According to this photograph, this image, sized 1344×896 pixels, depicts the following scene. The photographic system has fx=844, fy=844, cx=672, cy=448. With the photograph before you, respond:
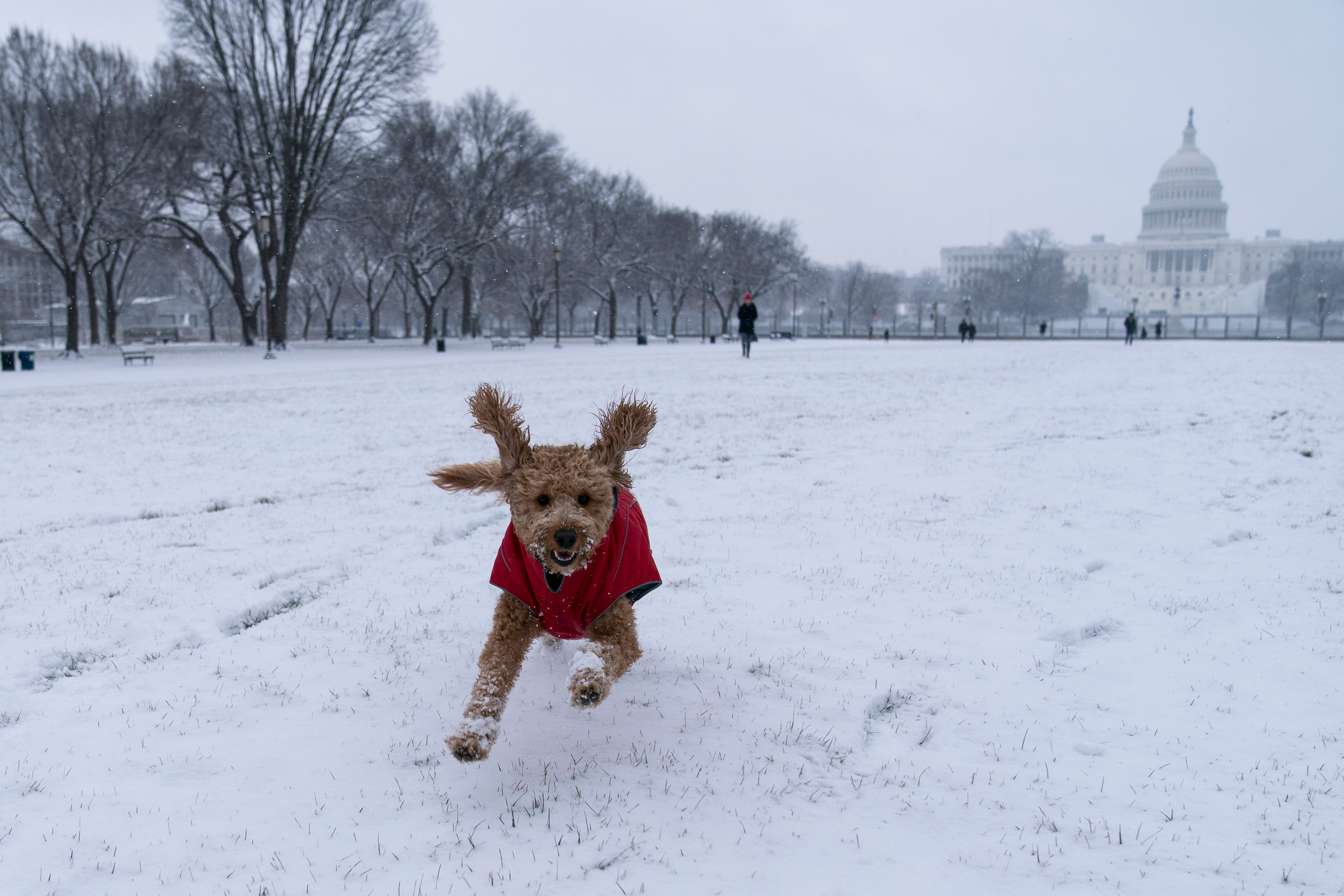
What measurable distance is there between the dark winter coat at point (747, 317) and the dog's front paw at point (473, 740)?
2634cm

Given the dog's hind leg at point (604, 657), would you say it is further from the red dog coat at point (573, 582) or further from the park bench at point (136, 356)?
the park bench at point (136, 356)

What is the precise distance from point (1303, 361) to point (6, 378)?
3803 centimetres

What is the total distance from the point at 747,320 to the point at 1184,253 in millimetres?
132413

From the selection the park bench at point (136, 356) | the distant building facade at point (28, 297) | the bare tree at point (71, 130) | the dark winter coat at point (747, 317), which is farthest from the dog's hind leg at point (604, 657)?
the distant building facade at point (28, 297)

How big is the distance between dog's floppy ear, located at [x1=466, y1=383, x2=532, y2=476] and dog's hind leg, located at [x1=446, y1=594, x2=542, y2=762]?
538 millimetres

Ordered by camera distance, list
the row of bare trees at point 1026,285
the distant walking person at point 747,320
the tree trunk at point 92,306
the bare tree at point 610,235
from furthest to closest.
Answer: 1. the row of bare trees at point 1026,285
2. the bare tree at point 610,235
3. the tree trunk at point 92,306
4. the distant walking person at point 747,320

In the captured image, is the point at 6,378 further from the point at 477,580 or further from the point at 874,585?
the point at 874,585

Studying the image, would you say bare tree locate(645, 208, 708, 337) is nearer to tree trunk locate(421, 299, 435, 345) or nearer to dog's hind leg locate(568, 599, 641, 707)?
tree trunk locate(421, 299, 435, 345)

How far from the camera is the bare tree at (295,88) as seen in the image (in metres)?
30.2

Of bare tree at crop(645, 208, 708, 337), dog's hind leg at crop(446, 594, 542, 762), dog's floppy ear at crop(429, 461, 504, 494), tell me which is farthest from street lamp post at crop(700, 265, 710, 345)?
dog's hind leg at crop(446, 594, 542, 762)

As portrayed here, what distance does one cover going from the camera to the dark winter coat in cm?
2902

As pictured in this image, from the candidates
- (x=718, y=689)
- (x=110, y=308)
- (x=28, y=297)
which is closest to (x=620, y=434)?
(x=718, y=689)

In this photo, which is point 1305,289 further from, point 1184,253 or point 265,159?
point 265,159

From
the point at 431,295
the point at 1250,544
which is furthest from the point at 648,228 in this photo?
the point at 1250,544
